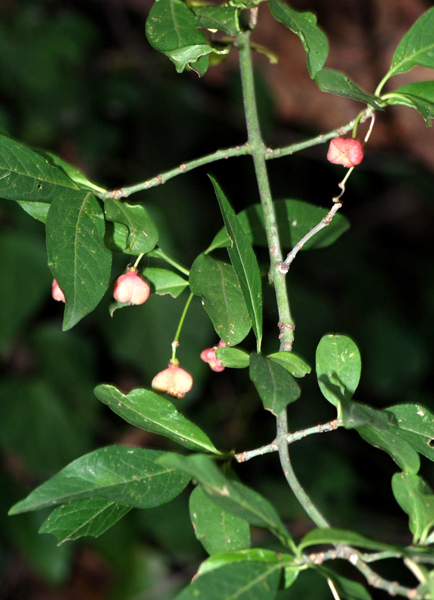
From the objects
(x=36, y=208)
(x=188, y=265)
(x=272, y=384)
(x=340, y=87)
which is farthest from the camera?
(x=188, y=265)

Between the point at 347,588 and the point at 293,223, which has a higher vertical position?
the point at 293,223

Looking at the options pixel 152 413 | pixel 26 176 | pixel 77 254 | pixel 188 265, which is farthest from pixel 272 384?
pixel 188 265

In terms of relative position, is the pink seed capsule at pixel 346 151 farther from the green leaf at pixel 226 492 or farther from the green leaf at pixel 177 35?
the green leaf at pixel 226 492

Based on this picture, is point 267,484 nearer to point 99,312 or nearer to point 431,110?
point 99,312

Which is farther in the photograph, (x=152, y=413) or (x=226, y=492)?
(x=152, y=413)

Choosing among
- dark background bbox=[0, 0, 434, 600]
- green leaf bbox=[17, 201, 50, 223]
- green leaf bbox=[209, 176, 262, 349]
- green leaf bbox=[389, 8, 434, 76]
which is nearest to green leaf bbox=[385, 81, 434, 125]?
green leaf bbox=[389, 8, 434, 76]

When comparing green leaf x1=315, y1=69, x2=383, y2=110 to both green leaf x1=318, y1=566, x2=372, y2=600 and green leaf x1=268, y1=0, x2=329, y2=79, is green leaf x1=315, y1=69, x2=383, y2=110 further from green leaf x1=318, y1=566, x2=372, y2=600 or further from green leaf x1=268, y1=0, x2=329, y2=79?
green leaf x1=318, y1=566, x2=372, y2=600

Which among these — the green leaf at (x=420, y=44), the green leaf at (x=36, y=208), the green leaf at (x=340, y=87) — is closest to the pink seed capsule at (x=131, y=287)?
the green leaf at (x=36, y=208)

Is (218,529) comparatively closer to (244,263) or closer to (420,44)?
(244,263)
